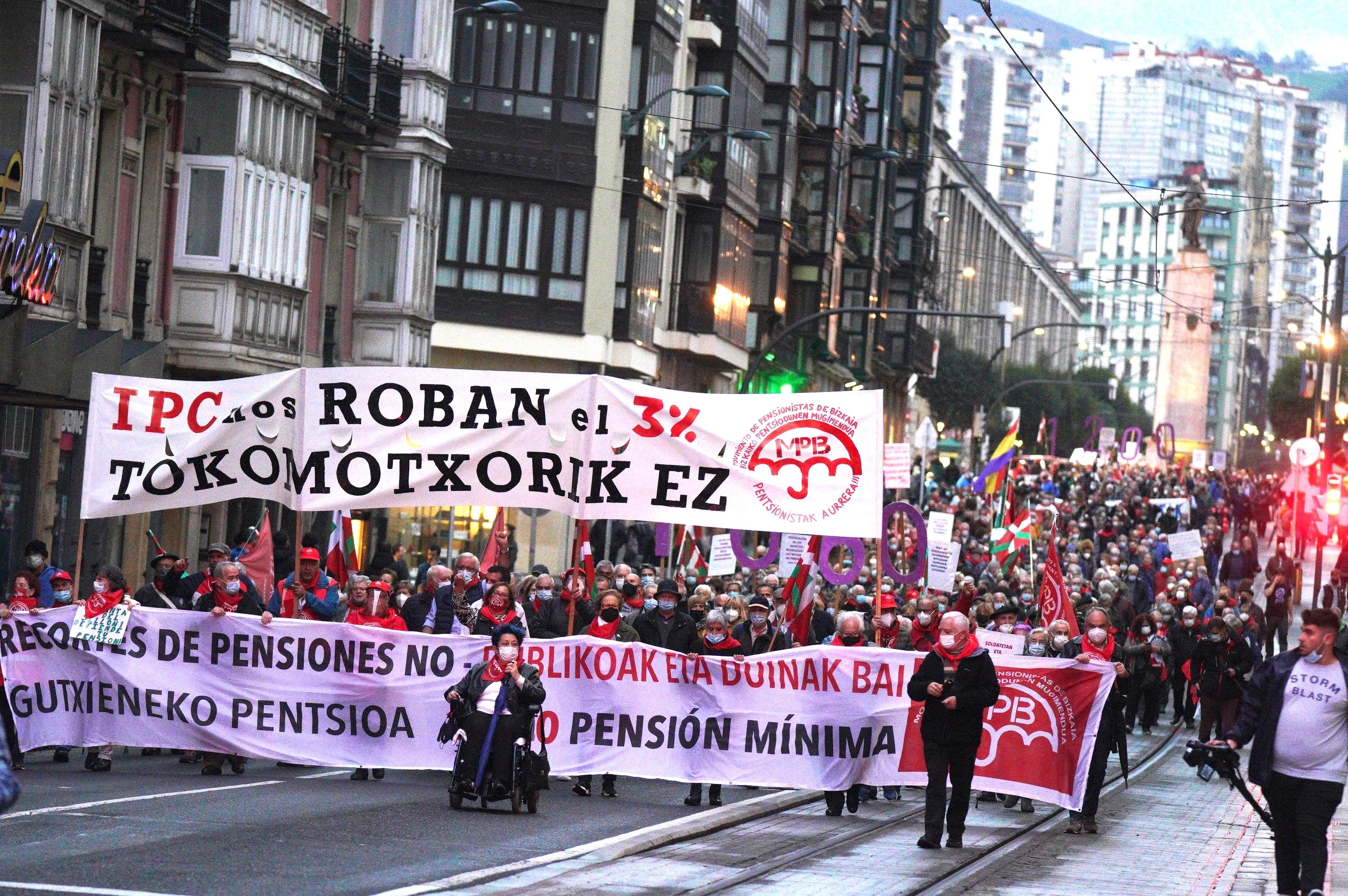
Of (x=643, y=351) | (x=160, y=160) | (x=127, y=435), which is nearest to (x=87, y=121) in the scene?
(x=160, y=160)

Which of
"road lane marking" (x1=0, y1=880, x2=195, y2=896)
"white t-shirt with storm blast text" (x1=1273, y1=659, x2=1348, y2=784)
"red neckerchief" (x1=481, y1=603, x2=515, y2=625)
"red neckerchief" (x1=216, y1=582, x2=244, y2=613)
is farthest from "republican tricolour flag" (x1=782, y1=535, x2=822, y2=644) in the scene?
"road lane marking" (x1=0, y1=880, x2=195, y2=896)

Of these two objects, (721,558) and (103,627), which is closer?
(103,627)

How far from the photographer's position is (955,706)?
50.9 feet

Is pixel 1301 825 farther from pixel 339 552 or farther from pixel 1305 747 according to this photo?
pixel 339 552

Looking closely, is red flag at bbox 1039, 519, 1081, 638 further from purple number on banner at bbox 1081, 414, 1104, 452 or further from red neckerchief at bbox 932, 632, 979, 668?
purple number on banner at bbox 1081, 414, 1104, 452

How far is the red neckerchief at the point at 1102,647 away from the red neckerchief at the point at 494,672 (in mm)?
5128

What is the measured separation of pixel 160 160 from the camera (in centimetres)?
2983

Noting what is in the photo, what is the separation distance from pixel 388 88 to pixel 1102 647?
19400mm

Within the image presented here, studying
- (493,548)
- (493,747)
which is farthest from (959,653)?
(493,548)

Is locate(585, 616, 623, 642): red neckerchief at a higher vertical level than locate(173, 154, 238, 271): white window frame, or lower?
lower

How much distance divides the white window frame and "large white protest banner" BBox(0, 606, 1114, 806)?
13351mm

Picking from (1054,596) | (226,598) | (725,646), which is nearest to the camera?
(226,598)

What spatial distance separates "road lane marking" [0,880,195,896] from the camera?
11.1 meters

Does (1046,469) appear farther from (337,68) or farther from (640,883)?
(640,883)
